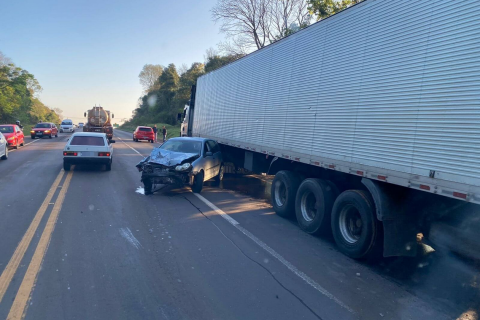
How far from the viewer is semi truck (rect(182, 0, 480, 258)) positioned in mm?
4727

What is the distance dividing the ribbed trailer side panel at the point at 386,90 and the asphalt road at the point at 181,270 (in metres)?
1.60

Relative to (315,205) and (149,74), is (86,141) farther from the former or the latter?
(149,74)

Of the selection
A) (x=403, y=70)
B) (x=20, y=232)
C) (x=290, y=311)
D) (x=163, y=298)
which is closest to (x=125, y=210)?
(x=20, y=232)

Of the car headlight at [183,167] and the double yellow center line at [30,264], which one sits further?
the car headlight at [183,167]

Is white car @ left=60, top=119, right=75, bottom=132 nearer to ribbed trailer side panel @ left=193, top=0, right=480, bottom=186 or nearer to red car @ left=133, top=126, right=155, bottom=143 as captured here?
red car @ left=133, top=126, right=155, bottom=143

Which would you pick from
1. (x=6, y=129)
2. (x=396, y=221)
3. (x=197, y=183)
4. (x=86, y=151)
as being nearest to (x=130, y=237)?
(x=396, y=221)

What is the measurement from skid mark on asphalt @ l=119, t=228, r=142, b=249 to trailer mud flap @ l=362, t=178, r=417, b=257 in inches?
147

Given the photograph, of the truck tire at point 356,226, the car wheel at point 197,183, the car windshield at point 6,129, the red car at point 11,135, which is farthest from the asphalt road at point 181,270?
the car windshield at point 6,129

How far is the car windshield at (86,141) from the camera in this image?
47.0 ft

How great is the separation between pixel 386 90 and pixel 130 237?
4764 millimetres

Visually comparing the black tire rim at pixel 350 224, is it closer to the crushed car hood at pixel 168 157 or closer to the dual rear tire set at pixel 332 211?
the dual rear tire set at pixel 332 211

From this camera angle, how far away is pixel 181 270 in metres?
5.41

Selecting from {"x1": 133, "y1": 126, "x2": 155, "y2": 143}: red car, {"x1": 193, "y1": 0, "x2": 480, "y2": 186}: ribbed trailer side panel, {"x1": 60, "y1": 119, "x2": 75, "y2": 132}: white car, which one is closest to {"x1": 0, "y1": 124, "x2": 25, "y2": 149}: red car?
{"x1": 133, "y1": 126, "x2": 155, "y2": 143}: red car

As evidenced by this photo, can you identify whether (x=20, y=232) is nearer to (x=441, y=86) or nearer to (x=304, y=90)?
(x=304, y=90)
